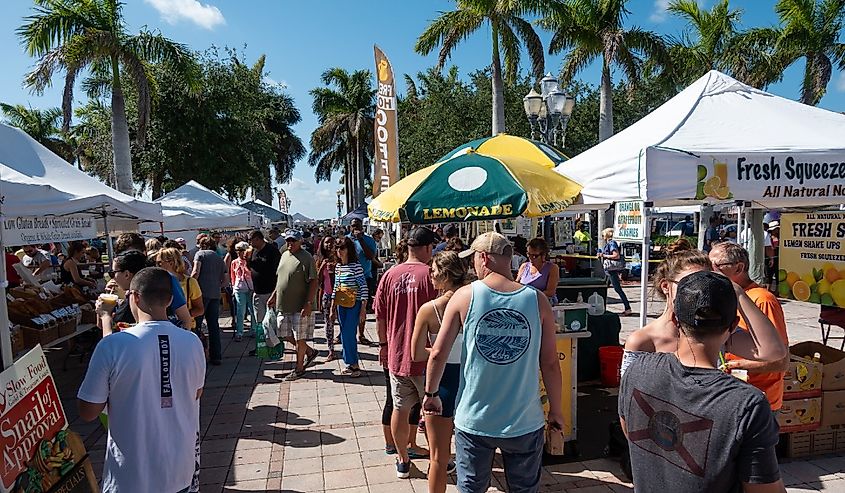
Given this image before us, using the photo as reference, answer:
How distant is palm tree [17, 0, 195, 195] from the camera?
1293 centimetres

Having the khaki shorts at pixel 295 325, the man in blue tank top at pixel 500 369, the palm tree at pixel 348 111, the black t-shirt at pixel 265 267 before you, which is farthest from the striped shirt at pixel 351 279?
the palm tree at pixel 348 111

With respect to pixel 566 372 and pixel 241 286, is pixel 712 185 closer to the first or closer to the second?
pixel 566 372

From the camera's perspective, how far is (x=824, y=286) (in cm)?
531

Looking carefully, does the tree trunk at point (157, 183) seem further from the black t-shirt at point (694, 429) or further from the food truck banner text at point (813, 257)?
the black t-shirt at point (694, 429)

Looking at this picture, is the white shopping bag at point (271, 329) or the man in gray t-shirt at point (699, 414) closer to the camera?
the man in gray t-shirt at point (699, 414)

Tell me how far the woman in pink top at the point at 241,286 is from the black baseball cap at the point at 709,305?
742 cm

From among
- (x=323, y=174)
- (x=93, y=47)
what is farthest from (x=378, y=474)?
(x=323, y=174)

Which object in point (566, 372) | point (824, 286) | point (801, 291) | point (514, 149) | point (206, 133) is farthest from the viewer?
point (206, 133)

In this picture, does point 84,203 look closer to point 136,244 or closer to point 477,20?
point 136,244

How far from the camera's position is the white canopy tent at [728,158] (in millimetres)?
4051

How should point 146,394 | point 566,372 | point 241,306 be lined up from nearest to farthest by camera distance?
point 146,394, point 566,372, point 241,306

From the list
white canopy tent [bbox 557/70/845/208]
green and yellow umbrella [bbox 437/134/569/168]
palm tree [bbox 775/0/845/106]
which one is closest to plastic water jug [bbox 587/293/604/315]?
white canopy tent [bbox 557/70/845/208]

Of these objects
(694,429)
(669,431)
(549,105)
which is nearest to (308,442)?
(669,431)

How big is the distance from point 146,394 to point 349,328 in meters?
4.16
